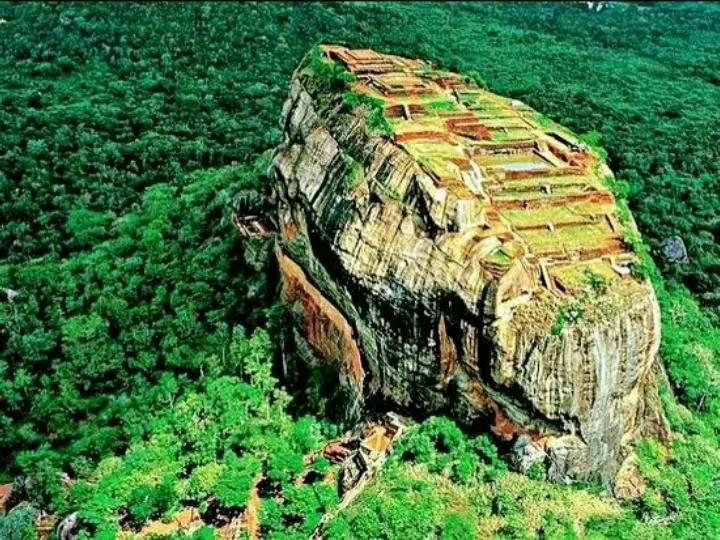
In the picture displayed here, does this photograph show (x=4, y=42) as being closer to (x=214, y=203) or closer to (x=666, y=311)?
(x=214, y=203)

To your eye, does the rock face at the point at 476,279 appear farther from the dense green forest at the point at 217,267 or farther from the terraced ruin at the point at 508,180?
the dense green forest at the point at 217,267

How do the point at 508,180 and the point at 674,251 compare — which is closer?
the point at 508,180

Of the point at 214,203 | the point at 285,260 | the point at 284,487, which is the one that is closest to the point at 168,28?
the point at 214,203

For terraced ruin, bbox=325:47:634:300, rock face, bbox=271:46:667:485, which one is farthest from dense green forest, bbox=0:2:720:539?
terraced ruin, bbox=325:47:634:300

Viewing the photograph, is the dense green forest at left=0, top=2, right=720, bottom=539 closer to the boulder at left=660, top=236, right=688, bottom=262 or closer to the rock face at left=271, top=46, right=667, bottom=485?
the boulder at left=660, top=236, right=688, bottom=262

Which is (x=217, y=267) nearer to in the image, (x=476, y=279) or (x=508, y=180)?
(x=508, y=180)

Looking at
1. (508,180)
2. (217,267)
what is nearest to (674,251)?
(508,180)

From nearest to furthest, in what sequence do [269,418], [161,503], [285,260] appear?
[161,503] < [269,418] < [285,260]

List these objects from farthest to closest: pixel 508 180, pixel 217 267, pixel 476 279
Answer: pixel 217 267, pixel 508 180, pixel 476 279
